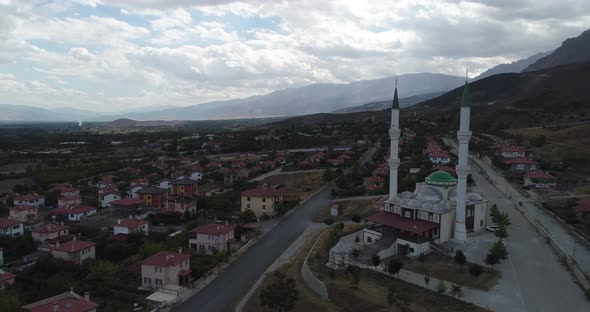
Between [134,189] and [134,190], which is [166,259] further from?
[134,189]

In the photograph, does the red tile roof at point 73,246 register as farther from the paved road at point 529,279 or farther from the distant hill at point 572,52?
the distant hill at point 572,52

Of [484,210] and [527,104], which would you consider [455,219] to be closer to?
[484,210]

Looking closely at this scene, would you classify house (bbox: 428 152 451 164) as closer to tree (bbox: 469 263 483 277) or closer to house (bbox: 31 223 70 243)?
tree (bbox: 469 263 483 277)

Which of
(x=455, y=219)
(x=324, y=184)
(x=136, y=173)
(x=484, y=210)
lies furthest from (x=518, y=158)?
(x=136, y=173)

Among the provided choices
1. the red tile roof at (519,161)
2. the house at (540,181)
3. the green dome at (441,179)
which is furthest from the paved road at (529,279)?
the red tile roof at (519,161)

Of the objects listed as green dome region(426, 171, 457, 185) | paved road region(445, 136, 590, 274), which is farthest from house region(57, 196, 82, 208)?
paved road region(445, 136, 590, 274)

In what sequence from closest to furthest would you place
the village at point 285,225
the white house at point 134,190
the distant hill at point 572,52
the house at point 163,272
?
1. the village at point 285,225
2. the house at point 163,272
3. the white house at point 134,190
4. the distant hill at point 572,52
